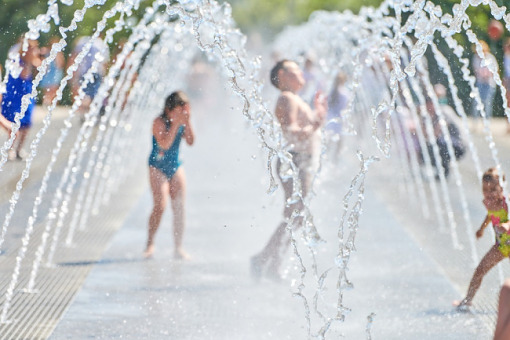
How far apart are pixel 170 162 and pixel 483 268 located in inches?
105

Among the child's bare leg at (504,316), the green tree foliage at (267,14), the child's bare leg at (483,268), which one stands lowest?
the child's bare leg at (504,316)

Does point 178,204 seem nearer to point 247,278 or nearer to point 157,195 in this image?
point 157,195

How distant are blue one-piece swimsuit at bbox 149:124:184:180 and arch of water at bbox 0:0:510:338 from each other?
680 millimetres

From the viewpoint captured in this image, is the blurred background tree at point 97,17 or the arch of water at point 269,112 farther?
the blurred background tree at point 97,17

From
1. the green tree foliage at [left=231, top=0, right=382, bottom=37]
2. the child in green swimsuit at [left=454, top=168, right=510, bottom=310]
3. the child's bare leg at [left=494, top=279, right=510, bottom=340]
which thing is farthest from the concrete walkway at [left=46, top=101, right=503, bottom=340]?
the green tree foliage at [left=231, top=0, right=382, bottom=37]

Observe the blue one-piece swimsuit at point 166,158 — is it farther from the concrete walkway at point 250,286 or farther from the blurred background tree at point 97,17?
the blurred background tree at point 97,17

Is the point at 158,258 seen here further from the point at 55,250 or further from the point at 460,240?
the point at 460,240

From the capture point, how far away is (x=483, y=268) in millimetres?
6590

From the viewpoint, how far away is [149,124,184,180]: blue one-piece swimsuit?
8219 millimetres

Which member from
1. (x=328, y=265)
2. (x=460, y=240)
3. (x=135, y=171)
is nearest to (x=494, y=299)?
(x=328, y=265)

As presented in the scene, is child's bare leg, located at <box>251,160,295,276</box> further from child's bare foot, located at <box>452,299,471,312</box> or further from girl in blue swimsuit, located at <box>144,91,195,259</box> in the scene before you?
child's bare foot, located at <box>452,299,471,312</box>

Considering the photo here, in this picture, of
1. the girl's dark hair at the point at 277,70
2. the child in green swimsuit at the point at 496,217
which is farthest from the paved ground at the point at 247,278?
the girl's dark hair at the point at 277,70

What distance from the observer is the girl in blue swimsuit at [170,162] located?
813cm

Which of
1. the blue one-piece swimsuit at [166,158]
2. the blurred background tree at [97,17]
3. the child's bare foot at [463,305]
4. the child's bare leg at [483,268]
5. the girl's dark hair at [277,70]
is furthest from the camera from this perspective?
the blurred background tree at [97,17]
